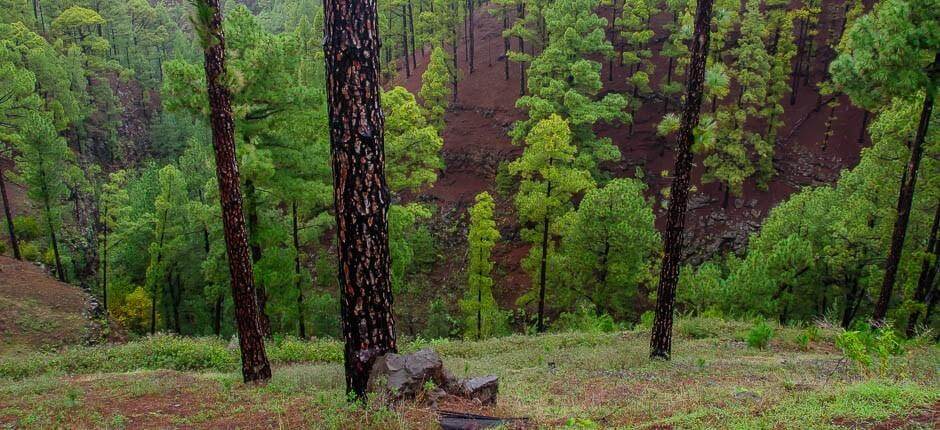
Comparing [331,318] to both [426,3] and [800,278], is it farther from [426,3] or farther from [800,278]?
[426,3]

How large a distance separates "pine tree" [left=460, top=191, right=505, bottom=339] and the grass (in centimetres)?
719

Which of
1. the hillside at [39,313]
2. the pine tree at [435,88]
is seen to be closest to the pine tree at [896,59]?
the pine tree at [435,88]

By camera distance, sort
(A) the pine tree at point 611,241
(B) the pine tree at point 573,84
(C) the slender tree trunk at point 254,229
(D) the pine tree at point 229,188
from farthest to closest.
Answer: (B) the pine tree at point 573,84 < (A) the pine tree at point 611,241 < (C) the slender tree trunk at point 254,229 < (D) the pine tree at point 229,188

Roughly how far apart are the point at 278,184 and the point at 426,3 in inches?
1505

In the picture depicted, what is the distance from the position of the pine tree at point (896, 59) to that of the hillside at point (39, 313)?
1073 inches

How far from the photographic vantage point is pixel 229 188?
8.47 m

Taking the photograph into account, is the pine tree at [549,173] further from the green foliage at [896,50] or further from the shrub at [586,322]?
the green foliage at [896,50]

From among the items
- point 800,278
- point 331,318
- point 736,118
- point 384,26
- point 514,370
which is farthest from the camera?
point 384,26

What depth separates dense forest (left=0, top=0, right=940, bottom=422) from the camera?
8.73 metres

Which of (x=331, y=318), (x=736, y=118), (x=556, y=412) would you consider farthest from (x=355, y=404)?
(x=736, y=118)

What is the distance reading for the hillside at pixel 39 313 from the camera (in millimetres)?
20672

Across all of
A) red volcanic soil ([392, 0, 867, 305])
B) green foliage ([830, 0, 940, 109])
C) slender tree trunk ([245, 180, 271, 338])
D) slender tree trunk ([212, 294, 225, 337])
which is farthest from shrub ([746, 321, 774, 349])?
slender tree trunk ([212, 294, 225, 337])

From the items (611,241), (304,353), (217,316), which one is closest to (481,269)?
(611,241)

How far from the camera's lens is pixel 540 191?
854 inches
